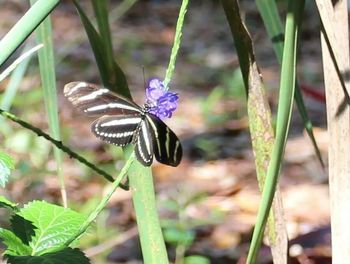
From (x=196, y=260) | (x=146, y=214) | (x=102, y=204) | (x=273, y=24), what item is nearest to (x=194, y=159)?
(x=196, y=260)

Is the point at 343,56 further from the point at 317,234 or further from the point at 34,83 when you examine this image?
the point at 34,83

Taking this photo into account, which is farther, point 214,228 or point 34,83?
point 34,83

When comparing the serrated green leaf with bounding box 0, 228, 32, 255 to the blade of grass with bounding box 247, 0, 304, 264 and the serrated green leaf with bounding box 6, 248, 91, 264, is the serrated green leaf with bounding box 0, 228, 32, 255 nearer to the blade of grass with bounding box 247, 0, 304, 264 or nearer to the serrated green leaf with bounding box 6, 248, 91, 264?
the serrated green leaf with bounding box 6, 248, 91, 264

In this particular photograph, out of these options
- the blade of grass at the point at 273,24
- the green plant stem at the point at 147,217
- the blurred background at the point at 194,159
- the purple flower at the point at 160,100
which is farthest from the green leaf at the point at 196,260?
the purple flower at the point at 160,100

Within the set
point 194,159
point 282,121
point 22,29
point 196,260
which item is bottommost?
point 196,260

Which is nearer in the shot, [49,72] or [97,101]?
[97,101]

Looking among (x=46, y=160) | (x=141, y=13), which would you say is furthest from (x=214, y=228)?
(x=141, y=13)

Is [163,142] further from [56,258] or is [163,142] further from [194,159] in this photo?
[194,159]
